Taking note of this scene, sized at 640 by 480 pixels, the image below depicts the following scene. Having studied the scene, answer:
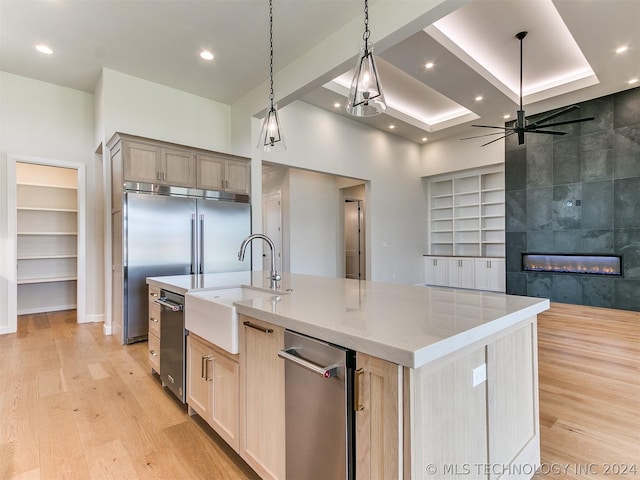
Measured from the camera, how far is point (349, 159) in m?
6.51

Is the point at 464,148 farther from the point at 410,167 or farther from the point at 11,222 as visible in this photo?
the point at 11,222

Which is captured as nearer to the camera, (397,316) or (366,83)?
(397,316)

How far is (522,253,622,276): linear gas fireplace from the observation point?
546 centimetres

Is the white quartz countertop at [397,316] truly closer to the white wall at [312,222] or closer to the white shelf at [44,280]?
the white wall at [312,222]

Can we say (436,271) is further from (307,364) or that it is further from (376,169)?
(307,364)

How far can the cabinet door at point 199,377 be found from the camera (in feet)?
6.08

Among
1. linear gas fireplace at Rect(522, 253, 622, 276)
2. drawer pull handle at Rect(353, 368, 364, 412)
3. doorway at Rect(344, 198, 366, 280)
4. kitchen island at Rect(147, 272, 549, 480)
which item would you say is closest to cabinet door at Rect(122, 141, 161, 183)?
kitchen island at Rect(147, 272, 549, 480)

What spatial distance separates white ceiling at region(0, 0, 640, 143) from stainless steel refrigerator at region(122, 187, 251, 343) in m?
1.59

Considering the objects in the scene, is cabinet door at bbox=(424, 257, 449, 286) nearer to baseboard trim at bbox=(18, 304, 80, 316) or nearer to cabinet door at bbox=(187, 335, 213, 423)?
cabinet door at bbox=(187, 335, 213, 423)

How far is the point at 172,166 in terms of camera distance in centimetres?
411

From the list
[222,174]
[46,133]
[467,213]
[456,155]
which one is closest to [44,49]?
[46,133]

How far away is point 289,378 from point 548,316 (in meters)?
5.13

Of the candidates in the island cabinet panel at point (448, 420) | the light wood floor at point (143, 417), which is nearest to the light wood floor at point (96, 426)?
the light wood floor at point (143, 417)

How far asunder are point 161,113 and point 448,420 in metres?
4.96
